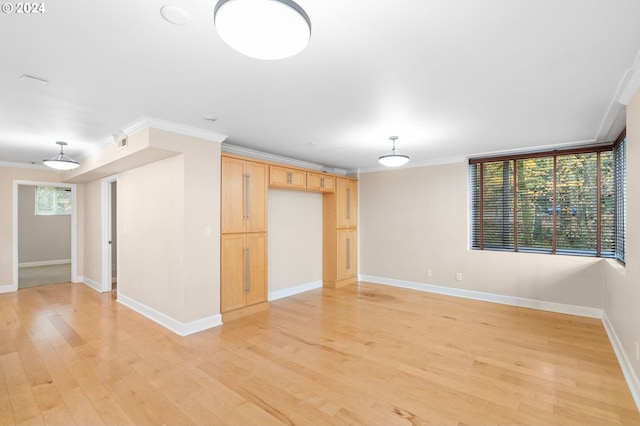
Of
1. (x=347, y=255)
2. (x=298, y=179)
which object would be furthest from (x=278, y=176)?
(x=347, y=255)

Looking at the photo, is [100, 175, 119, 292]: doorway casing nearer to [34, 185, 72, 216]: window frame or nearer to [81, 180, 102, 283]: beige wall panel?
[81, 180, 102, 283]: beige wall panel

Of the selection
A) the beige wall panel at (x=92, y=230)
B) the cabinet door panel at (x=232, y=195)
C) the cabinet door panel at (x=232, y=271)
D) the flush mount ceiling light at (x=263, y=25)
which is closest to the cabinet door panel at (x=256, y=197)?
the cabinet door panel at (x=232, y=195)

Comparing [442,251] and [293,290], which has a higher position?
[442,251]

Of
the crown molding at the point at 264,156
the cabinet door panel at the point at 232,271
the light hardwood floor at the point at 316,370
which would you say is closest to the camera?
the light hardwood floor at the point at 316,370

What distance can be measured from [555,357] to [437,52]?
320cm

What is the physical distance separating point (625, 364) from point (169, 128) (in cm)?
514

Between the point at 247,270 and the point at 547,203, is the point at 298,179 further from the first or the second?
the point at 547,203

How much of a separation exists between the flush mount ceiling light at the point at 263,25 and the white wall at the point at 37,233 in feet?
34.6

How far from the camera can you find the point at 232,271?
4.27m

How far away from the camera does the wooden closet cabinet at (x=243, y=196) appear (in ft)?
13.8

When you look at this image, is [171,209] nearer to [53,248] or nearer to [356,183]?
[356,183]

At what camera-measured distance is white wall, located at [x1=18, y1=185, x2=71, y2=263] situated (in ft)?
28.2

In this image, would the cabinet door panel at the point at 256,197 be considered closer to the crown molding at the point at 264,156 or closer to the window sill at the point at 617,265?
the crown molding at the point at 264,156

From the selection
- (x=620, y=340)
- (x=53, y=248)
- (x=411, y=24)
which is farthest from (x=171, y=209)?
(x=53, y=248)
